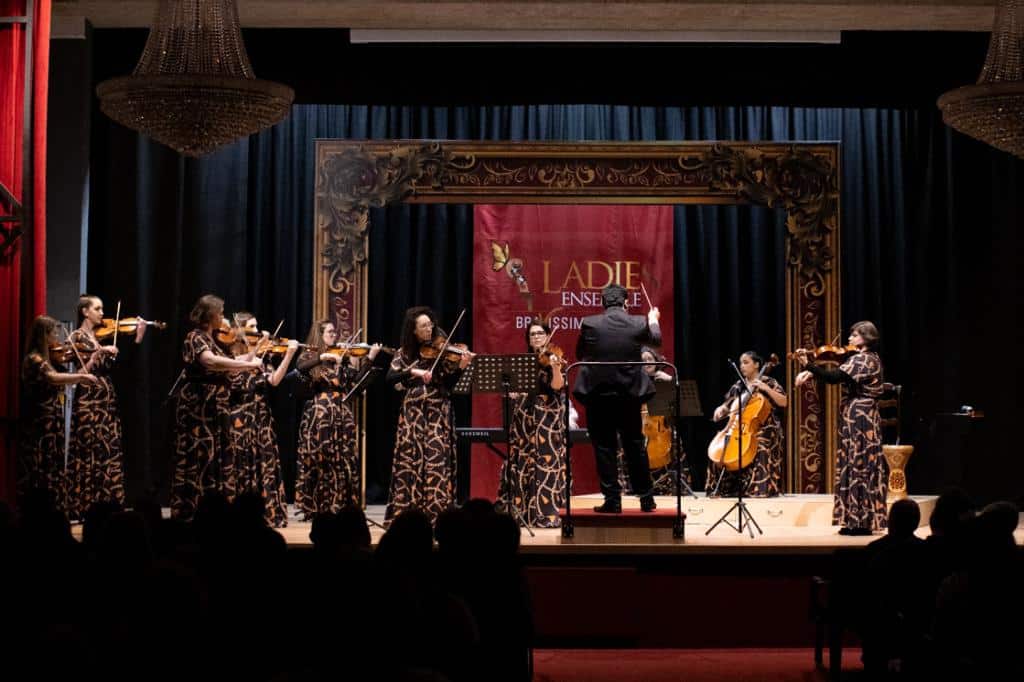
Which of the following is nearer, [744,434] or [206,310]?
[206,310]

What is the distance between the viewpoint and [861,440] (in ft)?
29.5

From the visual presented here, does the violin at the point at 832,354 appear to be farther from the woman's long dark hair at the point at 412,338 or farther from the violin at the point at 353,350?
the violin at the point at 353,350

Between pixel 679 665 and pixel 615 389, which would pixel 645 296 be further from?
pixel 679 665

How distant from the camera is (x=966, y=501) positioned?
221 inches

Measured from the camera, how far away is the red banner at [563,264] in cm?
1237

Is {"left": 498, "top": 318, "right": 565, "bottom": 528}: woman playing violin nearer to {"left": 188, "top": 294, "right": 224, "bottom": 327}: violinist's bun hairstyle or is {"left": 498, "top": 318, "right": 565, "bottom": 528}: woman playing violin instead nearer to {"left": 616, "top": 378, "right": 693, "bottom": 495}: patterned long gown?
{"left": 188, "top": 294, "right": 224, "bottom": 327}: violinist's bun hairstyle

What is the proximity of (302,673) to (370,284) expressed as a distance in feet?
34.3

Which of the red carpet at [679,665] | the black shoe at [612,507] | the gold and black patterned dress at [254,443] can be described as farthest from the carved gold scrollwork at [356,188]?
the red carpet at [679,665]

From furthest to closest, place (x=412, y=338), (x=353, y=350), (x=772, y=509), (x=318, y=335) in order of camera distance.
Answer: (x=772, y=509)
(x=318, y=335)
(x=353, y=350)
(x=412, y=338)

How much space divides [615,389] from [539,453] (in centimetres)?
168

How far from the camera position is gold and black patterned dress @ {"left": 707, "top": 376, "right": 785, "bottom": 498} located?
460 inches

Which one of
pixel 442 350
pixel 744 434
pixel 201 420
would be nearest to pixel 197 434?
pixel 201 420

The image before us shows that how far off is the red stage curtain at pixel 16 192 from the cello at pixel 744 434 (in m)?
5.88

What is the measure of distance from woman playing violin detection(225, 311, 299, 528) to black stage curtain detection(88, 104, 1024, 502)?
8.84ft
